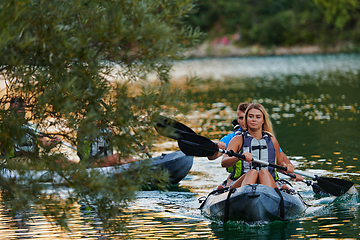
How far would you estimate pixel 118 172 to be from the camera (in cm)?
566

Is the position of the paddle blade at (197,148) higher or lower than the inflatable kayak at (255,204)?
higher

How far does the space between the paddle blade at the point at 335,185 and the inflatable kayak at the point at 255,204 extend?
4.16ft

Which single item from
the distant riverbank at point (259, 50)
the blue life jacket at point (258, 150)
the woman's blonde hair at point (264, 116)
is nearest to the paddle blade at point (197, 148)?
the blue life jacket at point (258, 150)

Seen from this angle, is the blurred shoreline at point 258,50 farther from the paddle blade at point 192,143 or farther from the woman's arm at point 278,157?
the paddle blade at point 192,143

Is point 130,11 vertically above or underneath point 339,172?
above

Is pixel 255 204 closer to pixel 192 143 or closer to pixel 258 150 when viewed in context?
pixel 258 150

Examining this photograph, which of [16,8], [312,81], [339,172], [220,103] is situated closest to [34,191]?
[16,8]

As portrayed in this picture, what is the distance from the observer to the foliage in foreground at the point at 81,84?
5.05 m

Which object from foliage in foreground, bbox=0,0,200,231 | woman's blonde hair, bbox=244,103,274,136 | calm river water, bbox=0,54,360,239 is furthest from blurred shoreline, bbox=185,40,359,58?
foliage in foreground, bbox=0,0,200,231

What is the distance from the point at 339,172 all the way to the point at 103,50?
663 cm

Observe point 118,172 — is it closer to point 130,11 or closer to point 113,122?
point 113,122

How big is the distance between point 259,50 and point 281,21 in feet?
15.9

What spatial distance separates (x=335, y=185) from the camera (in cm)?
856

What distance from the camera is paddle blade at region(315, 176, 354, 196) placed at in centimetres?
853
